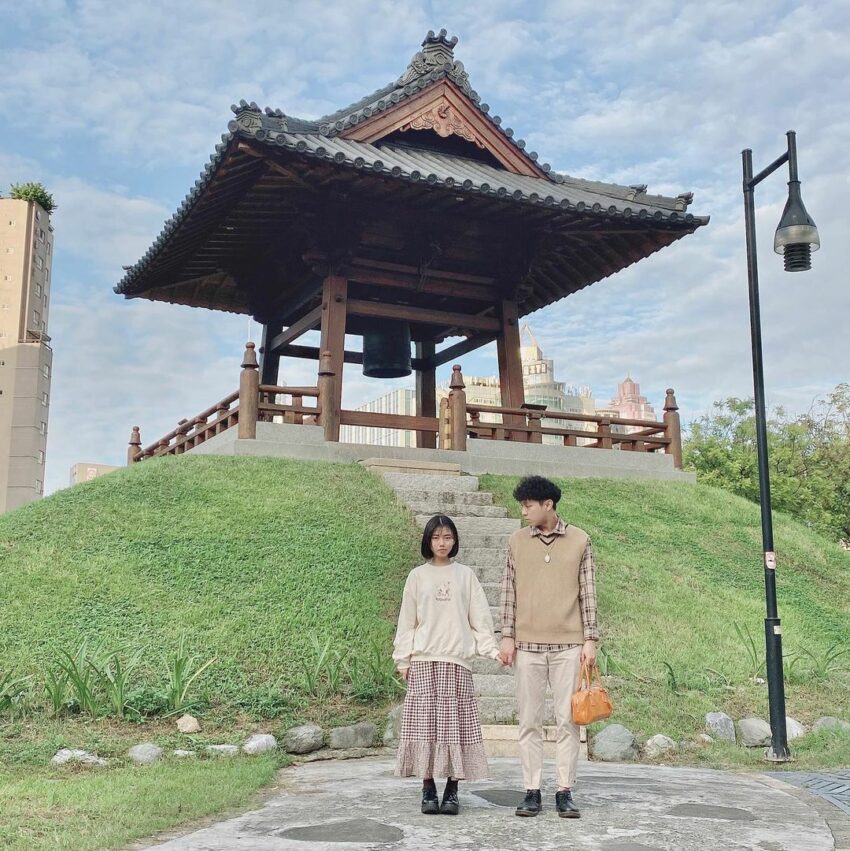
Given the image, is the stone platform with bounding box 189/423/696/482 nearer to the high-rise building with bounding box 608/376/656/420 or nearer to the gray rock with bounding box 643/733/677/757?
the gray rock with bounding box 643/733/677/757

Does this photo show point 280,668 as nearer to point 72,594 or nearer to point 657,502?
point 72,594

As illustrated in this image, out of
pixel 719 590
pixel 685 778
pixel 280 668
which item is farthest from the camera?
pixel 719 590

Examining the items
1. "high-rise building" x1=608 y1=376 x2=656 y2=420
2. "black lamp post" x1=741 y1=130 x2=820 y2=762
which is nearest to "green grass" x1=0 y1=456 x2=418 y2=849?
"black lamp post" x1=741 y1=130 x2=820 y2=762

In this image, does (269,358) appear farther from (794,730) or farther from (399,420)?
(794,730)

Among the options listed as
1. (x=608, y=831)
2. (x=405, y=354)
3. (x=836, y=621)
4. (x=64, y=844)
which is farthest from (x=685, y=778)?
(x=405, y=354)

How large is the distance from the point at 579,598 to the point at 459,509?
7.04m

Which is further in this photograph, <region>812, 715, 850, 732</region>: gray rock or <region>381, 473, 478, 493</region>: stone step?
<region>381, 473, 478, 493</region>: stone step

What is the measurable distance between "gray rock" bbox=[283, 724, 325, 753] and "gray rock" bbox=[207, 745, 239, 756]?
17.8 inches

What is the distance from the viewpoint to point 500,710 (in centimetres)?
798

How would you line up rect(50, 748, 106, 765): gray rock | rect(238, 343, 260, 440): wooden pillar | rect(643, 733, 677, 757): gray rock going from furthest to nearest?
rect(238, 343, 260, 440): wooden pillar < rect(643, 733, 677, 757): gray rock < rect(50, 748, 106, 765): gray rock

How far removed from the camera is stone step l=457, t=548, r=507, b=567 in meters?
10.5

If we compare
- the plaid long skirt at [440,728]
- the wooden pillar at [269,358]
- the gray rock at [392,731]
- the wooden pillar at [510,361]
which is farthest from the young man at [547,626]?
the wooden pillar at [269,358]

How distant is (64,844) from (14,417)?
59.6 ft

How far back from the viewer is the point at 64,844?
435cm
